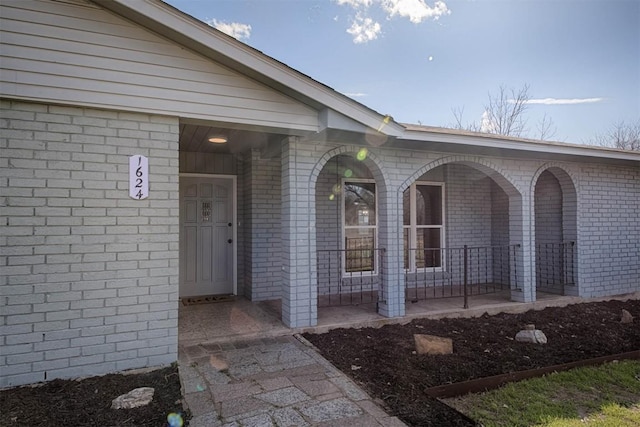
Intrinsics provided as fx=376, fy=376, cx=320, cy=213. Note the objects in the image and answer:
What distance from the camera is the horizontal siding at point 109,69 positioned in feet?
10.6

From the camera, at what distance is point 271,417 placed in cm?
271

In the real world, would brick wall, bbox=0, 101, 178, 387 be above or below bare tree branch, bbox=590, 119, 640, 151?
below

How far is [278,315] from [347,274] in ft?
6.58

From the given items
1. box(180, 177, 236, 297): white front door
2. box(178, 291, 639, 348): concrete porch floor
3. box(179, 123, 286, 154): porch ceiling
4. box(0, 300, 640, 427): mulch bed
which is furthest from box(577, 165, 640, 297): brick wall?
box(180, 177, 236, 297): white front door

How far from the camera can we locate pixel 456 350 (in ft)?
13.9

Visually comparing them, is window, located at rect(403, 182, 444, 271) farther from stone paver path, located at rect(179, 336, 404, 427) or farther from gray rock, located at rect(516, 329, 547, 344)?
stone paver path, located at rect(179, 336, 404, 427)

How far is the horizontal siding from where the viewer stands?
3223 mm

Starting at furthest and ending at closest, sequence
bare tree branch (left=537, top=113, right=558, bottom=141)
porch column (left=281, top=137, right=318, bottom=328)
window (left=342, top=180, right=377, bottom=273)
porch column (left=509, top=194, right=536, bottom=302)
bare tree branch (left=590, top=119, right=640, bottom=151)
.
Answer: bare tree branch (left=590, top=119, right=640, bottom=151)
bare tree branch (left=537, top=113, right=558, bottom=141)
window (left=342, top=180, right=377, bottom=273)
porch column (left=509, top=194, right=536, bottom=302)
porch column (left=281, top=137, right=318, bottom=328)

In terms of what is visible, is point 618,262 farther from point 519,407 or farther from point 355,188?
point 519,407

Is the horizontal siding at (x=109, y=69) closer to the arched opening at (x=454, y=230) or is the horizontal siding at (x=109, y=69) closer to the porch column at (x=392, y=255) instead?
the porch column at (x=392, y=255)

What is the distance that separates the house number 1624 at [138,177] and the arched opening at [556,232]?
6.48 metres

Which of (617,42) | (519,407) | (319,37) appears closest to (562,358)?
(519,407)

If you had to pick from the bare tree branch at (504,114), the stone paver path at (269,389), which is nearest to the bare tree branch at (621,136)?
the bare tree branch at (504,114)

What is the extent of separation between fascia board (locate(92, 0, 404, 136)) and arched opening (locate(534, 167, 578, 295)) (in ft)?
14.4
